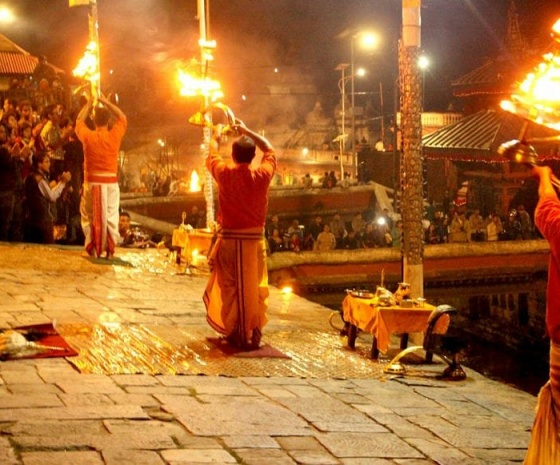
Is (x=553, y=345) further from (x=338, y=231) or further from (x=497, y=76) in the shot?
(x=497, y=76)

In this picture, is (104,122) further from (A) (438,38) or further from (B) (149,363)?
(A) (438,38)

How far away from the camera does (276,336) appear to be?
10.6m

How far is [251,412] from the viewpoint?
733 centimetres

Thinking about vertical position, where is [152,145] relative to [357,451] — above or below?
above

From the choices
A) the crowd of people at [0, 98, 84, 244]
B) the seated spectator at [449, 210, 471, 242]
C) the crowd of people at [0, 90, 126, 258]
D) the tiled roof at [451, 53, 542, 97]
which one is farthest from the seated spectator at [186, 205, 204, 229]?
the tiled roof at [451, 53, 542, 97]

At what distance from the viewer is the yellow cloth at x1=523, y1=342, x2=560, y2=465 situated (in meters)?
5.61

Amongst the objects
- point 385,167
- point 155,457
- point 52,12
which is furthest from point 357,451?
point 52,12

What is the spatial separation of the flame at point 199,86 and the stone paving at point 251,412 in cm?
519

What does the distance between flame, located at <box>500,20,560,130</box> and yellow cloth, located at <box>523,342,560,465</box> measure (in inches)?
52.9

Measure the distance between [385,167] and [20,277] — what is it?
29565mm

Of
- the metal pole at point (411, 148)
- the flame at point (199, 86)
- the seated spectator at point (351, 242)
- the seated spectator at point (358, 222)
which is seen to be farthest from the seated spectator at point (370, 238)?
the metal pole at point (411, 148)

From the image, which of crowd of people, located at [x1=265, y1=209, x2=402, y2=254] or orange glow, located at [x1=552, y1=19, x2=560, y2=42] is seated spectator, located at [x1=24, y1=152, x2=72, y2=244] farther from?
orange glow, located at [x1=552, y1=19, x2=560, y2=42]

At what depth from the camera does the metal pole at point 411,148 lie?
12.2m

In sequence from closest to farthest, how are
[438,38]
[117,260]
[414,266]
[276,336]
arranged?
[276,336], [414,266], [117,260], [438,38]
